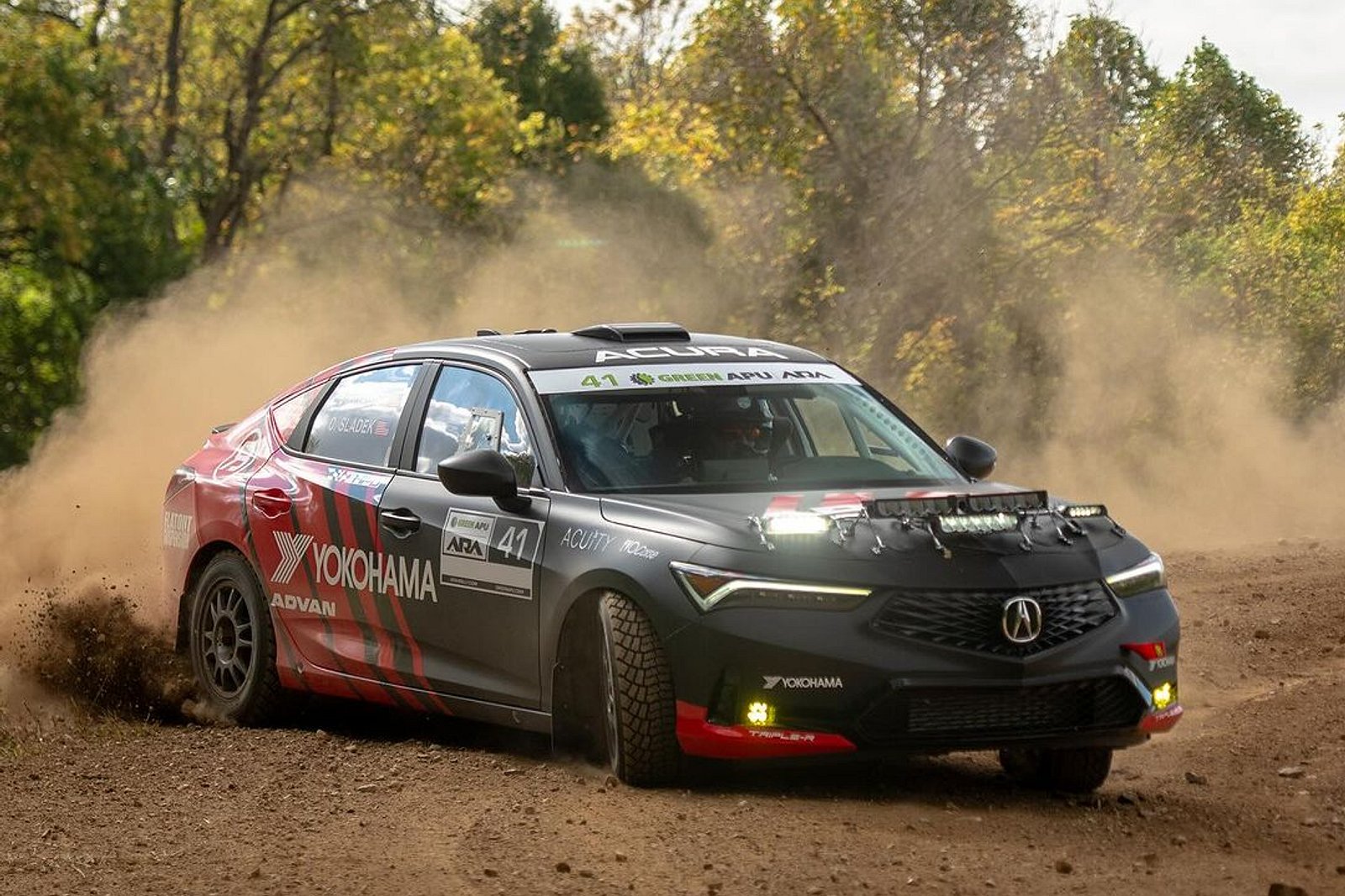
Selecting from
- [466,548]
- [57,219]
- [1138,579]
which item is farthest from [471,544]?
[57,219]

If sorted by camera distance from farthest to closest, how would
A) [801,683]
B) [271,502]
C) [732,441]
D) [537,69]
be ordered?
1. [537,69]
2. [271,502]
3. [732,441]
4. [801,683]

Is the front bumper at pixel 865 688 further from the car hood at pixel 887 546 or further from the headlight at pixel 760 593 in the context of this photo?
the car hood at pixel 887 546

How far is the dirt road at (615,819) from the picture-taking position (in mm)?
5914

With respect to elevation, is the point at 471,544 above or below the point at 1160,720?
above

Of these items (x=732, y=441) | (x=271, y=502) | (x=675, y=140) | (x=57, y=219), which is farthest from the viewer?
(x=57, y=219)

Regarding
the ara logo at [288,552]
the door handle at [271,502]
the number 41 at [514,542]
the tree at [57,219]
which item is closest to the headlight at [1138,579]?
the number 41 at [514,542]

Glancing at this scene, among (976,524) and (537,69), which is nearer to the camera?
(976,524)

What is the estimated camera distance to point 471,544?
7805 millimetres

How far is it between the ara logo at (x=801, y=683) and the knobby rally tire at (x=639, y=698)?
0.33 meters

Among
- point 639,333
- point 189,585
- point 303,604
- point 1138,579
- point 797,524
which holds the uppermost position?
point 639,333

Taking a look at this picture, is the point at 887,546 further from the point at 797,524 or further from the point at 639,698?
the point at 639,698

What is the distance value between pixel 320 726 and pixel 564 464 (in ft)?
7.35

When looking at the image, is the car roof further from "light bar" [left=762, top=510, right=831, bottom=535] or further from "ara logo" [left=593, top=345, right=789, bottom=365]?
"light bar" [left=762, top=510, right=831, bottom=535]

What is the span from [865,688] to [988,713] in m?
0.41
